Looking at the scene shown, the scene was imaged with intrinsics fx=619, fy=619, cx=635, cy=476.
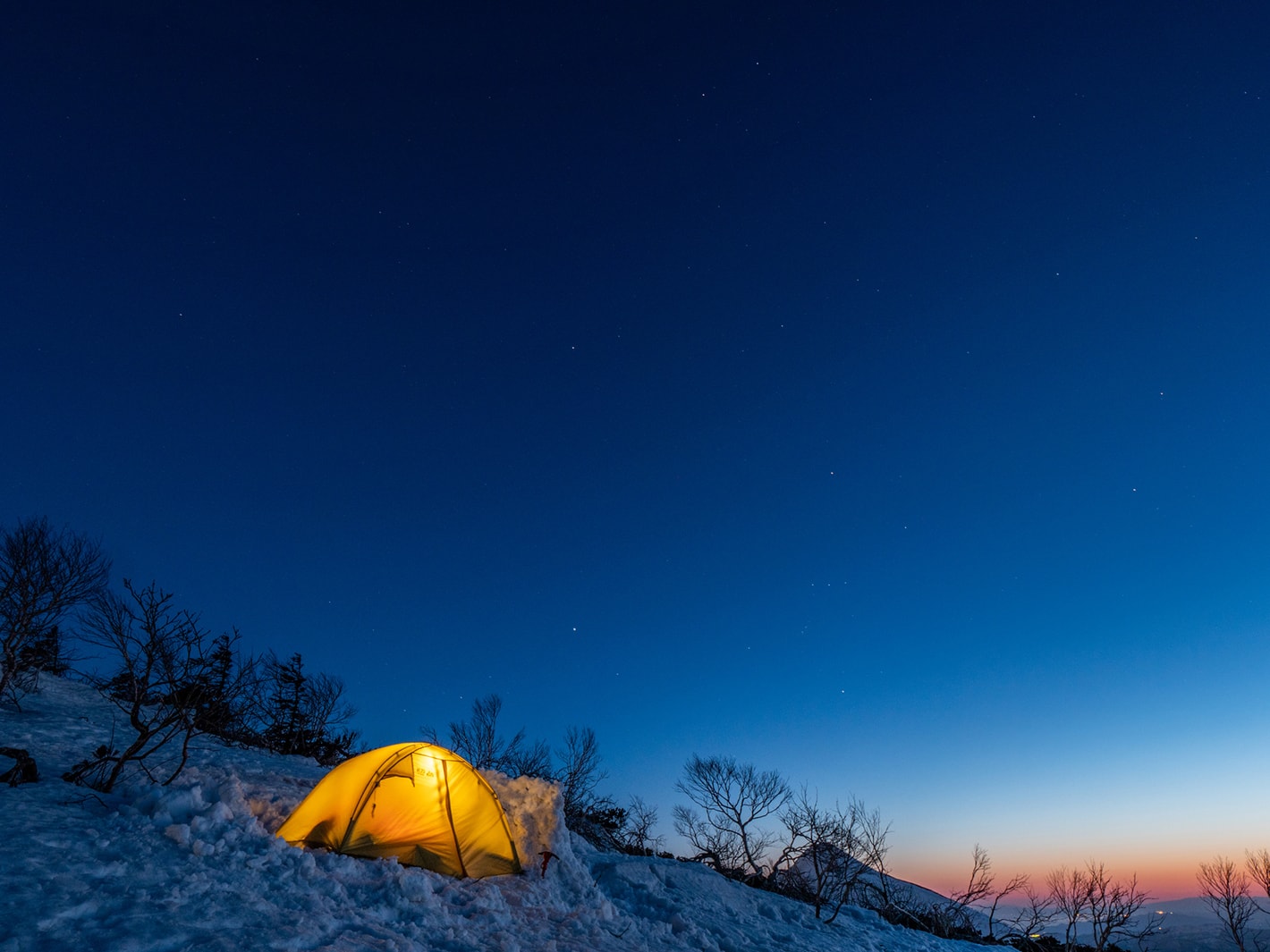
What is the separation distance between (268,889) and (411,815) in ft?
10.9

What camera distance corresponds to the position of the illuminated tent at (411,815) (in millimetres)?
9695

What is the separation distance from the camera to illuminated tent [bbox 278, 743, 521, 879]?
31.8ft

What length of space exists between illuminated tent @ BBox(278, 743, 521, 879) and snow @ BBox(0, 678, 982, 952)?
52 centimetres

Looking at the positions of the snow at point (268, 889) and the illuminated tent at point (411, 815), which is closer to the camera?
the snow at point (268, 889)

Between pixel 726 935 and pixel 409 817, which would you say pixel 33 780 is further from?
pixel 726 935

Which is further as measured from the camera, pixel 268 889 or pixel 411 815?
pixel 411 815

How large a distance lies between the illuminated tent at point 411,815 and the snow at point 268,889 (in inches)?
20.5

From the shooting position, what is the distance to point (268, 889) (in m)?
6.99

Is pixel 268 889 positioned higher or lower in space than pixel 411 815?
lower

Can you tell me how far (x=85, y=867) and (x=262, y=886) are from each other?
167 cm

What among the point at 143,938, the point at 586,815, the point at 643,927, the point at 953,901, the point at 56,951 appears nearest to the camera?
the point at 56,951

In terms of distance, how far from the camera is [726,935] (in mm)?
11094

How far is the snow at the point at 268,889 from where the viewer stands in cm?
553

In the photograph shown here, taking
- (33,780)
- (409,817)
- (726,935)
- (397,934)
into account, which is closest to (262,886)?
(397,934)
